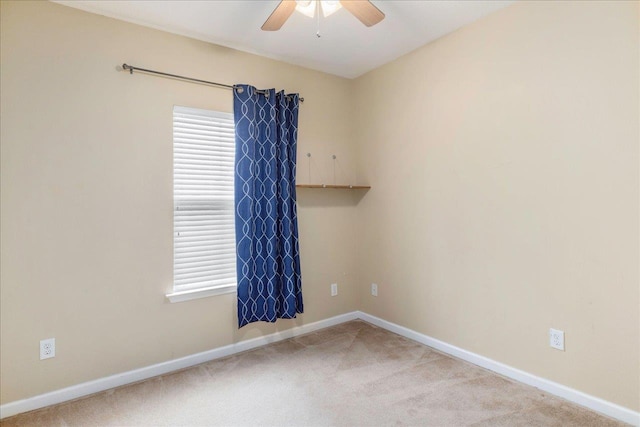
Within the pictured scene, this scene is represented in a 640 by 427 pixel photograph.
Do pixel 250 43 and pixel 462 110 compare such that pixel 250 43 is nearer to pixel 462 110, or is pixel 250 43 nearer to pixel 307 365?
pixel 462 110

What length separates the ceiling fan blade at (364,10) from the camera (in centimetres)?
179

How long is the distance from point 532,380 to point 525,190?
123 cm

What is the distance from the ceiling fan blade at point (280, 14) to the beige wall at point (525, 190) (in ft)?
4.64

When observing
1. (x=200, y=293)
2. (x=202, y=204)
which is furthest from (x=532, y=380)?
(x=202, y=204)

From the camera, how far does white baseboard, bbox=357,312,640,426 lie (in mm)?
1837

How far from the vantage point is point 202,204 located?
8.70ft

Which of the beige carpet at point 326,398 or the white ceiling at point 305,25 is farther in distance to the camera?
the white ceiling at point 305,25

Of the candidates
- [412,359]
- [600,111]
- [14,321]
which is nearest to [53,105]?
[14,321]

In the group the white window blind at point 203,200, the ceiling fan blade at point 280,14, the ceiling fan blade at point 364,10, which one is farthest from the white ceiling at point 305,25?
the white window blind at point 203,200

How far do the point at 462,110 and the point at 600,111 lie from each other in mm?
869

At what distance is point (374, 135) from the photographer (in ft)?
11.0

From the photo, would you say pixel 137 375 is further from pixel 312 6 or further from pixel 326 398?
pixel 312 6

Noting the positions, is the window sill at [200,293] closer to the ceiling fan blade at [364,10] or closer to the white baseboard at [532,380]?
the white baseboard at [532,380]

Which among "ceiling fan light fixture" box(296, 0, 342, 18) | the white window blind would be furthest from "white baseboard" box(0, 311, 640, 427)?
"ceiling fan light fixture" box(296, 0, 342, 18)
